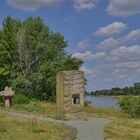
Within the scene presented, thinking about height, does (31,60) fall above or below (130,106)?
above

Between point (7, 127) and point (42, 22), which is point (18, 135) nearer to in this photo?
point (7, 127)

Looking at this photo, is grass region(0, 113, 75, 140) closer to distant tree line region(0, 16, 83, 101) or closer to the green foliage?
the green foliage

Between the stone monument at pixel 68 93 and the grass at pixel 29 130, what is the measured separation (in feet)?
11.6

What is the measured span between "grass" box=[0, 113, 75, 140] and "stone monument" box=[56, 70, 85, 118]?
11.6ft

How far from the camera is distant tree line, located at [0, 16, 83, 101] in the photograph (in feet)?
210

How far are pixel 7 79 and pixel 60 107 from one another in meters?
34.5

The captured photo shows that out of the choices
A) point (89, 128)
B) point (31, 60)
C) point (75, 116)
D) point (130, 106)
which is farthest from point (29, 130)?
point (31, 60)

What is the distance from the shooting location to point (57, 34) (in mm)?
70250

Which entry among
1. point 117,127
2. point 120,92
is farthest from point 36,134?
point 120,92

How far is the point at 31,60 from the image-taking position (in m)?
66.1

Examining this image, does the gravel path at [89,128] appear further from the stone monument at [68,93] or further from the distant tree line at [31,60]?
the distant tree line at [31,60]

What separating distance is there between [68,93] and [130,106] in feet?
37.6

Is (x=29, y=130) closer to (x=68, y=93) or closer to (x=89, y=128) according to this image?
(x=89, y=128)

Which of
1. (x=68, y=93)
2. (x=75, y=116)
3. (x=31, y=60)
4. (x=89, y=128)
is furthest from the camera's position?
(x=31, y=60)
